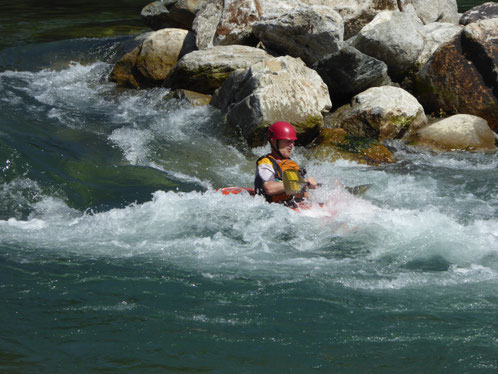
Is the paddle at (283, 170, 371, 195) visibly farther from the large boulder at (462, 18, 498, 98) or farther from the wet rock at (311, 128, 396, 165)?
the large boulder at (462, 18, 498, 98)

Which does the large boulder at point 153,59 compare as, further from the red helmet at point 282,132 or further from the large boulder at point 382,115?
the red helmet at point 282,132

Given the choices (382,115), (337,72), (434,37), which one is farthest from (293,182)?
(434,37)

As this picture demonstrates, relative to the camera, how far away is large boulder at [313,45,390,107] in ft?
32.6

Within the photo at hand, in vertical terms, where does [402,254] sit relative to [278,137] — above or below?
below

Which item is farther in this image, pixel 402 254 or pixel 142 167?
pixel 142 167

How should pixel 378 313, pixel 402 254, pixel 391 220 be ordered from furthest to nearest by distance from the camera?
pixel 391 220, pixel 402 254, pixel 378 313

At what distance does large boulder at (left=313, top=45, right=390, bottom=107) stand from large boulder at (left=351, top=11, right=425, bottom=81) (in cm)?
68

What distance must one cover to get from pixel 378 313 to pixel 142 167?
4.85 m

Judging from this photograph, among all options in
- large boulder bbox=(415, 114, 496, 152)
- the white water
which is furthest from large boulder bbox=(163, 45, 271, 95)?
large boulder bbox=(415, 114, 496, 152)

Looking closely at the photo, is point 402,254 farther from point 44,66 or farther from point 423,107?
point 44,66

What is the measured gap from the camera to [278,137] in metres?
6.54

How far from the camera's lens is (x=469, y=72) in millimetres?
10023

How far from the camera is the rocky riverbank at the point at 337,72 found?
363 inches

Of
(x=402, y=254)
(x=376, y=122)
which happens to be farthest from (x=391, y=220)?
(x=376, y=122)
